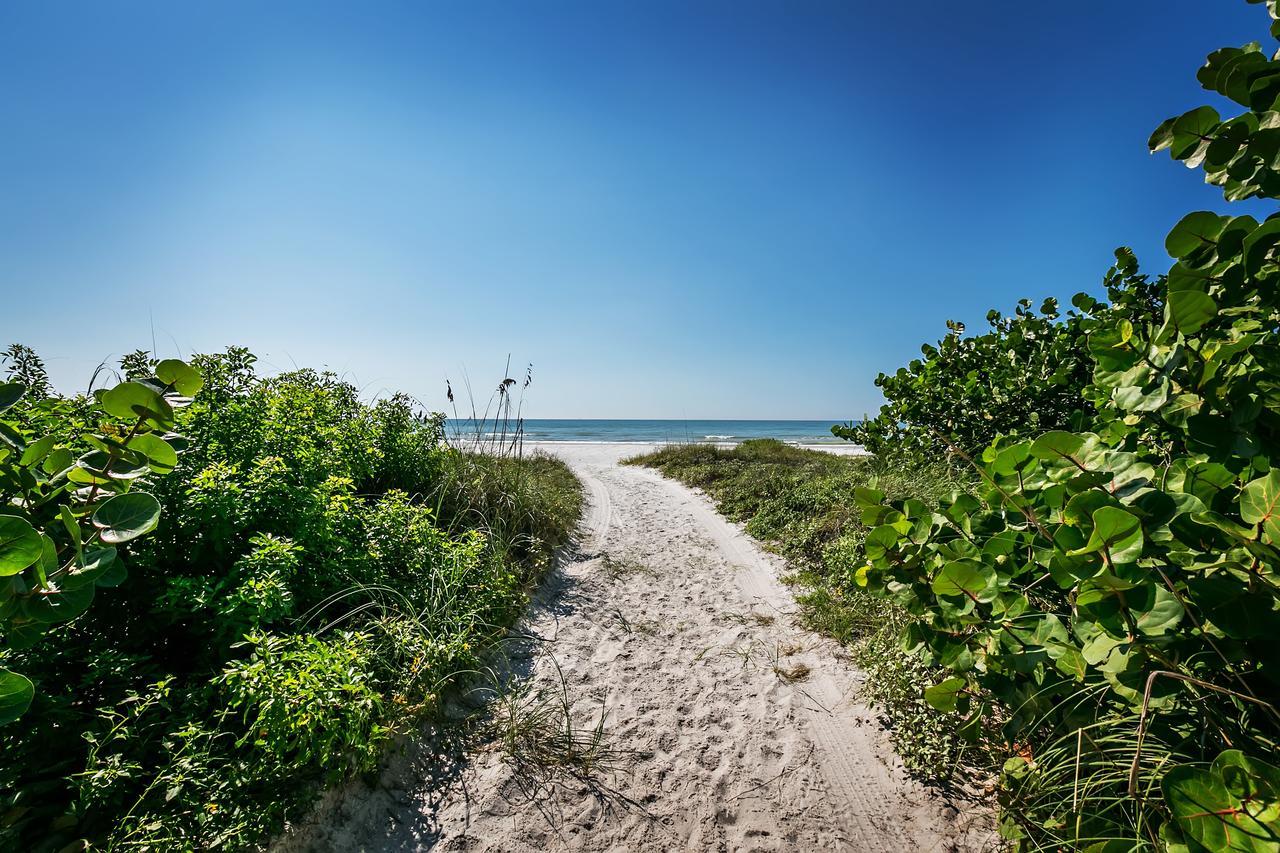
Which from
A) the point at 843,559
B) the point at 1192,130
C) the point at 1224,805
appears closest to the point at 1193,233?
the point at 1192,130

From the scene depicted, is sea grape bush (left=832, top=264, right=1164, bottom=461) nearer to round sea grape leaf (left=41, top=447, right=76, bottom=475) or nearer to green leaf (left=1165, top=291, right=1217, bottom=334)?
green leaf (left=1165, top=291, right=1217, bottom=334)

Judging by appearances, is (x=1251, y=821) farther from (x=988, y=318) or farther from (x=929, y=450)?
(x=988, y=318)

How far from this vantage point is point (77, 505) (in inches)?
47.7

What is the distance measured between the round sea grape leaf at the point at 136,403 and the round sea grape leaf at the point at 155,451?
0.05 meters

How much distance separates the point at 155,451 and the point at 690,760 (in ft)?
11.2

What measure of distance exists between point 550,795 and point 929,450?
4.91 metres

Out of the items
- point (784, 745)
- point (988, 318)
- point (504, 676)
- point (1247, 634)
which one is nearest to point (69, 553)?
point (1247, 634)

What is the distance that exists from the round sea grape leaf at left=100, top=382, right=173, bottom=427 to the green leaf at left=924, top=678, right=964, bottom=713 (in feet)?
9.45

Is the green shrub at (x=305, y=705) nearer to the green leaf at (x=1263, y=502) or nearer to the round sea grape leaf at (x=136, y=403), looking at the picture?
the round sea grape leaf at (x=136, y=403)

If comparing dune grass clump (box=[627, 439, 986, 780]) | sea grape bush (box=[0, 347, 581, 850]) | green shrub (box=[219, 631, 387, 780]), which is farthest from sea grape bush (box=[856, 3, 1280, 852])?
green shrub (box=[219, 631, 387, 780])

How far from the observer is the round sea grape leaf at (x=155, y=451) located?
1172 mm

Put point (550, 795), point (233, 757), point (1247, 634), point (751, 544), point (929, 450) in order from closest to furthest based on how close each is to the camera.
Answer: point (1247, 634), point (233, 757), point (550, 795), point (929, 450), point (751, 544)

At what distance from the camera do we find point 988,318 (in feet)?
19.2

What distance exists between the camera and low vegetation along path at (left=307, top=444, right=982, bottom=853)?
9.05 ft
